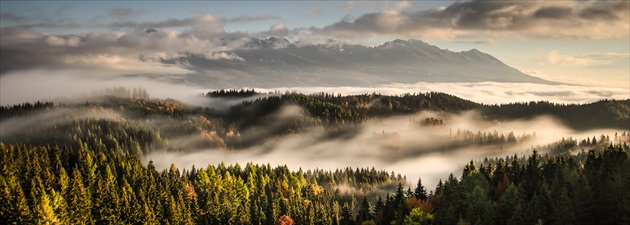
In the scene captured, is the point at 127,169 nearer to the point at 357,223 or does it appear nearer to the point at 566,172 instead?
the point at 357,223

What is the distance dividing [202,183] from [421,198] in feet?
285

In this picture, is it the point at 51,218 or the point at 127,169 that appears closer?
the point at 51,218

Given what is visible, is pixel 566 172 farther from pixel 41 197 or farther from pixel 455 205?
pixel 41 197

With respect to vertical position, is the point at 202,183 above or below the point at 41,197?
below

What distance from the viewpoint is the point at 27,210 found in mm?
88625

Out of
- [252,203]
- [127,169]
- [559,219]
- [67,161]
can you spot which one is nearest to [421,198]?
[559,219]

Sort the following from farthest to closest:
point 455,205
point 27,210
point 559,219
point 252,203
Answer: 1. point 252,203
2. point 455,205
3. point 27,210
4. point 559,219

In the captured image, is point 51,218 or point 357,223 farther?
point 357,223

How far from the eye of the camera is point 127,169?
134m

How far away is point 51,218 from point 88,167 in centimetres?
3371

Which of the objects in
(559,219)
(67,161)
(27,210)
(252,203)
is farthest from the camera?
(252,203)

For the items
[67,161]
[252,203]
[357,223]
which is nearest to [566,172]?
[357,223]

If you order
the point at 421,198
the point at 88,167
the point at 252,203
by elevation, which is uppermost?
the point at 88,167

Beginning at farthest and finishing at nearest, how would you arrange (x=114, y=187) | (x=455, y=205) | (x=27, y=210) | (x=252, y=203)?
1. (x=252, y=203)
2. (x=114, y=187)
3. (x=455, y=205)
4. (x=27, y=210)
